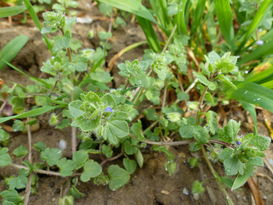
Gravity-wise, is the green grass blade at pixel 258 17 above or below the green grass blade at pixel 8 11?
above

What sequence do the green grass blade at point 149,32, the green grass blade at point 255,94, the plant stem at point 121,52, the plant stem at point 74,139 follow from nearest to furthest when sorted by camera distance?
the green grass blade at point 255,94, the plant stem at point 74,139, the green grass blade at point 149,32, the plant stem at point 121,52

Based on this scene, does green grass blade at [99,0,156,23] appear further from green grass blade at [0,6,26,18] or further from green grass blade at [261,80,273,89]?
green grass blade at [261,80,273,89]

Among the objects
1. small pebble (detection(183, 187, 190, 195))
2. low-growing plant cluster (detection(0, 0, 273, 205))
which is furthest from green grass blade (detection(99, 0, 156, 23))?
small pebble (detection(183, 187, 190, 195))

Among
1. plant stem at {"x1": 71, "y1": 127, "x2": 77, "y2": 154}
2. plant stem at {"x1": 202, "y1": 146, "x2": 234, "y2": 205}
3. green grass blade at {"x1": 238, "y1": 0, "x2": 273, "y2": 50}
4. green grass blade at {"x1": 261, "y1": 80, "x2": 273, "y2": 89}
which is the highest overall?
green grass blade at {"x1": 238, "y1": 0, "x2": 273, "y2": 50}

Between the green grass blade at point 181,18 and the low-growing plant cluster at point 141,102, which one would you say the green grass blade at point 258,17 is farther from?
the green grass blade at point 181,18

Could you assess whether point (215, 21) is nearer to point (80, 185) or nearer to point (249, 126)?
point (249, 126)

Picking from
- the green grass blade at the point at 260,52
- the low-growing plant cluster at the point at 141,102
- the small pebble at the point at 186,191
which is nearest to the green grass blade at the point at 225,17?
the low-growing plant cluster at the point at 141,102

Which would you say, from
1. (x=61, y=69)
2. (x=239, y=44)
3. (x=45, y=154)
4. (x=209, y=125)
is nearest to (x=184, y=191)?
(x=209, y=125)

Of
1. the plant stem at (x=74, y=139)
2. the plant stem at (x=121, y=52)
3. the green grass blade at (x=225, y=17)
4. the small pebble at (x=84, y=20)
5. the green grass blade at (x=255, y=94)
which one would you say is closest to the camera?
the green grass blade at (x=255, y=94)
